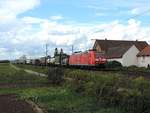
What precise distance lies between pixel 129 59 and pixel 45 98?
235ft

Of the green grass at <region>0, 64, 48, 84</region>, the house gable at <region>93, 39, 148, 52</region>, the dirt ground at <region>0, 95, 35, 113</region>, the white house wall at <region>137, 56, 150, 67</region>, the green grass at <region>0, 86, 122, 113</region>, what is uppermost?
the house gable at <region>93, 39, 148, 52</region>

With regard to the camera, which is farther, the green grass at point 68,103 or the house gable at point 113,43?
the house gable at point 113,43

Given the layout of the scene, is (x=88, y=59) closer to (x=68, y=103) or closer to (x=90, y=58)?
(x=90, y=58)

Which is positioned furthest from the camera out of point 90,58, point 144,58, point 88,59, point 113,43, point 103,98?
point 113,43

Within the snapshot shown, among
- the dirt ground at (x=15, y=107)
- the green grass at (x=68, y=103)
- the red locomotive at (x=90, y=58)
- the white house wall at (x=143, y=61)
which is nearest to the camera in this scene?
the green grass at (x=68, y=103)

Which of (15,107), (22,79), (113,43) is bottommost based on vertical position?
(15,107)

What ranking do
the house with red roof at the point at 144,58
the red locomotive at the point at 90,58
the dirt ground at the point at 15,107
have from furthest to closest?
1. the house with red roof at the point at 144,58
2. the red locomotive at the point at 90,58
3. the dirt ground at the point at 15,107

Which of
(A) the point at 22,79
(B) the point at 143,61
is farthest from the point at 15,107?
(B) the point at 143,61

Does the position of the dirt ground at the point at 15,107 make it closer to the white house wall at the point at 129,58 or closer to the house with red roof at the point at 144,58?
the house with red roof at the point at 144,58

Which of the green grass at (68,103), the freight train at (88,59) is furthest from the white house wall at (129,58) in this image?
the green grass at (68,103)

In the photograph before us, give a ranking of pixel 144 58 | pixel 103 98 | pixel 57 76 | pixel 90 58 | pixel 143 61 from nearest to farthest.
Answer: pixel 103 98 → pixel 57 76 → pixel 90 58 → pixel 144 58 → pixel 143 61

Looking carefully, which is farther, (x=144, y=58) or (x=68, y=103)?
(x=144, y=58)

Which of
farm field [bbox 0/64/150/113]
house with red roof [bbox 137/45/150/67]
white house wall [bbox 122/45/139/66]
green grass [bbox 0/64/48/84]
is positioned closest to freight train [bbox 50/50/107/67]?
green grass [bbox 0/64/48/84]

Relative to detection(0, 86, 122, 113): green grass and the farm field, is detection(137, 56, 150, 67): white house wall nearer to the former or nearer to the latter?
detection(0, 86, 122, 113): green grass
